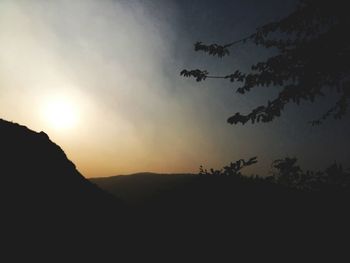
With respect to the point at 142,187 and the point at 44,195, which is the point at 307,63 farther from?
the point at 142,187

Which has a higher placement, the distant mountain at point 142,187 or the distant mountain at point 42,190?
the distant mountain at point 142,187

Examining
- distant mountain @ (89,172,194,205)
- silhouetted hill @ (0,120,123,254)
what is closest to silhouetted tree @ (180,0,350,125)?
silhouetted hill @ (0,120,123,254)

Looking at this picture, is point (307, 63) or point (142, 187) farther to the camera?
point (142, 187)

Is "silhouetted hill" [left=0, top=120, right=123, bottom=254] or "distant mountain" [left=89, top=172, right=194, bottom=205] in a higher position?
"distant mountain" [left=89, top=172, right=194, bottom=205]

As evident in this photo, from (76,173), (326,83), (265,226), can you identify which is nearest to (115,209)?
(76,173)

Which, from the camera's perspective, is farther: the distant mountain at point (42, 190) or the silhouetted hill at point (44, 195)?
the distant mountain at point (42, 190)

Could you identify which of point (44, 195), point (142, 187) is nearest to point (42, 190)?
point (44, 195)

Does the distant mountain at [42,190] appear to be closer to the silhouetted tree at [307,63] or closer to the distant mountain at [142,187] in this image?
the silhouetted tree at [307,63]

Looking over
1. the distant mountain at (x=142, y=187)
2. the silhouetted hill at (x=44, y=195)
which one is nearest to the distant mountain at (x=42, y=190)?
the silhouetted hill at (x=44, y=195)

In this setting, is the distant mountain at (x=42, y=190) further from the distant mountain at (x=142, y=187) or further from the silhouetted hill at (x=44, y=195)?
the distant mountain at (x=142, y=187)

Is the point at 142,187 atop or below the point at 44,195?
atop

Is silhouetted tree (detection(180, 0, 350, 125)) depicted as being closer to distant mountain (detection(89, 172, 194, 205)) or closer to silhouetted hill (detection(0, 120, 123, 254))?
silhouetted hill (detection(0, 120, 123, 254))

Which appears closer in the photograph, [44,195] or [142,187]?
[44,195]

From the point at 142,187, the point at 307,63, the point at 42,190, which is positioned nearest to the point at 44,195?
the point at 42,190
